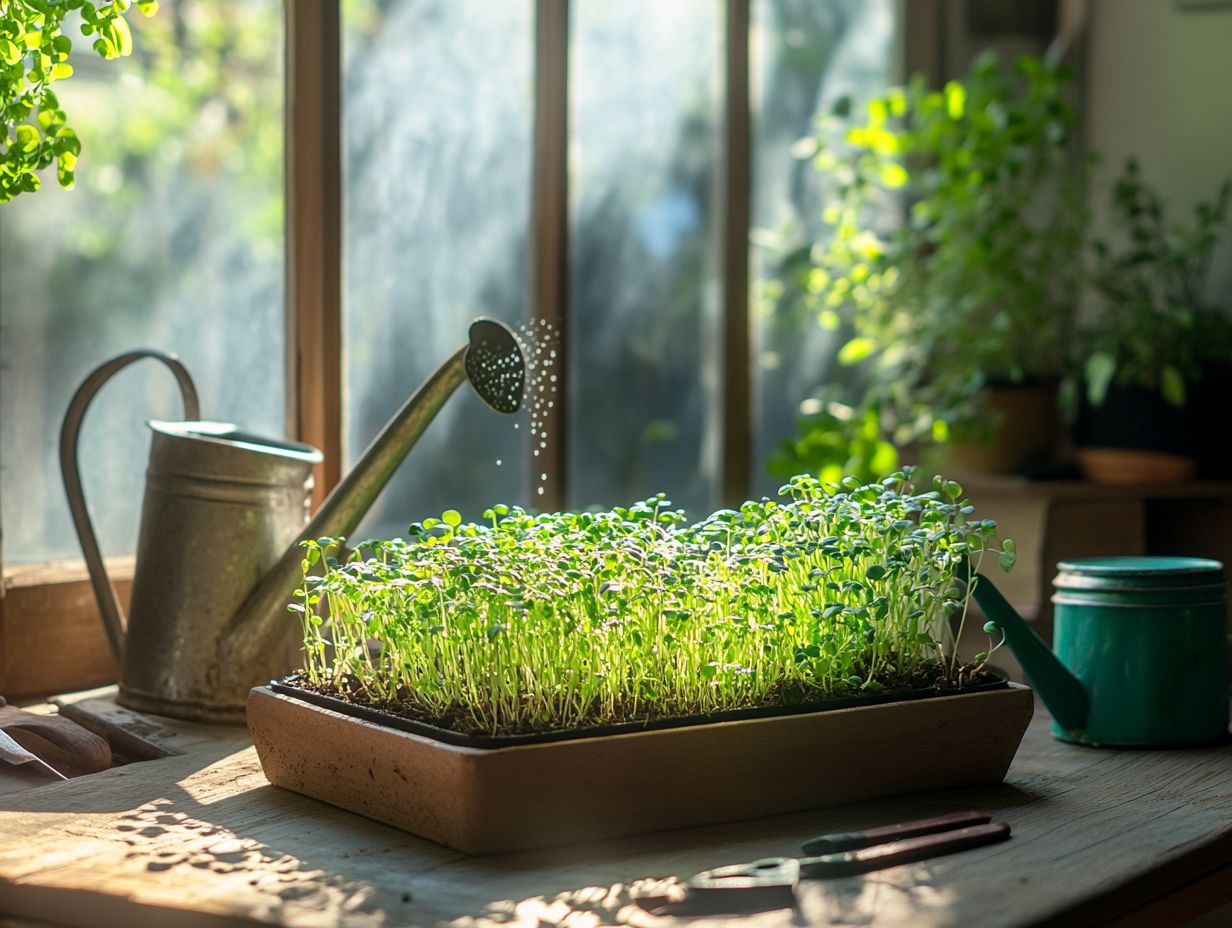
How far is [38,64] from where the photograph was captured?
4.18 ft

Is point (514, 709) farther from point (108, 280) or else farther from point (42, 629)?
point (108, 280)

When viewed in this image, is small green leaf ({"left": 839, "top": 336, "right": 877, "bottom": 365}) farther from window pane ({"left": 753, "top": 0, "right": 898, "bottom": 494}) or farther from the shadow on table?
the shadow on table

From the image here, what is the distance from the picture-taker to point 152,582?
5.08ft

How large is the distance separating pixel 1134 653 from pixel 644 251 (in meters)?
1.27

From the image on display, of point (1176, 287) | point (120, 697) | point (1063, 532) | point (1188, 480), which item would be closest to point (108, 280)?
point (120, 697)

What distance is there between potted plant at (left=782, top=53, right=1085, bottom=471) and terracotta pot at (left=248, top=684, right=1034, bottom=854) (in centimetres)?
127

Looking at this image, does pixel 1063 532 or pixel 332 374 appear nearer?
pixel 332 374

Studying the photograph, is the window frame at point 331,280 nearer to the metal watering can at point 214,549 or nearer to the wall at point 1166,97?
the metal watering can at point 214,549

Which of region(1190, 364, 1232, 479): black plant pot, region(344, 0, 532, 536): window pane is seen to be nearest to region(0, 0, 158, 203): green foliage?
region(344, 0, 532, 536): window pane

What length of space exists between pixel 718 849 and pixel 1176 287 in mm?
1942

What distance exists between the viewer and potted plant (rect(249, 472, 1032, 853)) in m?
1.08

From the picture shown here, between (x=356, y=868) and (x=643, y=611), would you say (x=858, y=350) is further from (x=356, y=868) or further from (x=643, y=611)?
(x=356, y=868)

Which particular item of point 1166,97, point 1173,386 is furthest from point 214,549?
point 1166,97

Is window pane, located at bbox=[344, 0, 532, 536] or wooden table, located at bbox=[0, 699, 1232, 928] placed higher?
window pane, located at bbox=[344, 0, 532, 536]
